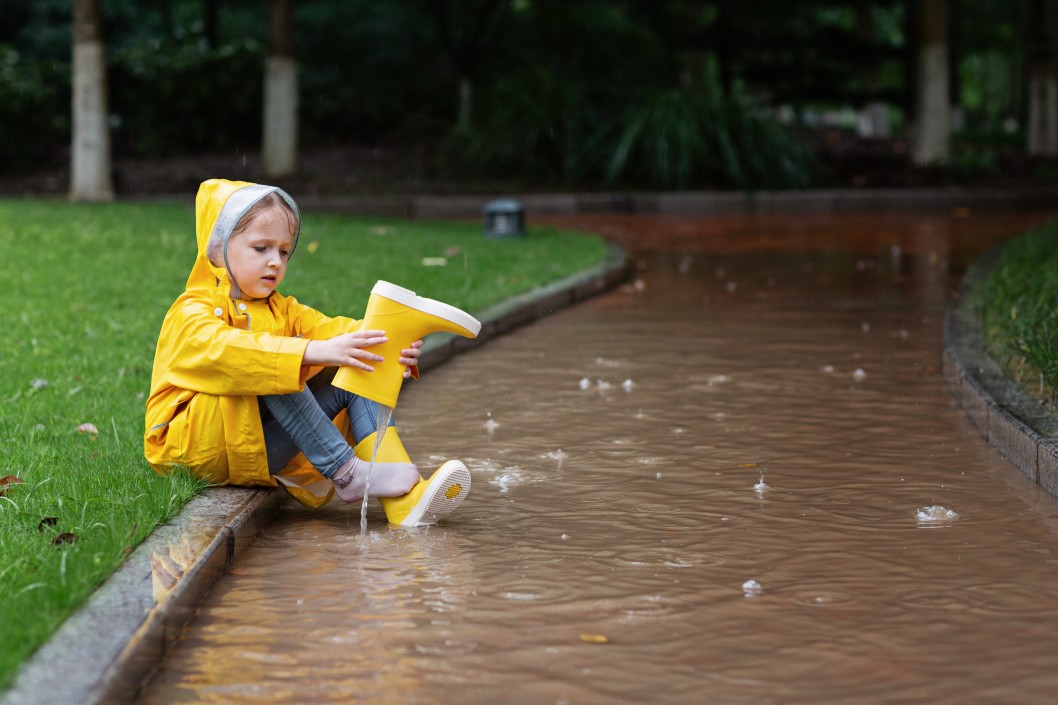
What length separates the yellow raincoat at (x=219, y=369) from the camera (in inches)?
167

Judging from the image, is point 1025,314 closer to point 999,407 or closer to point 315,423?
point 999,407

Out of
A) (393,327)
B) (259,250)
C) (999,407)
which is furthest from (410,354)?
(999,407)

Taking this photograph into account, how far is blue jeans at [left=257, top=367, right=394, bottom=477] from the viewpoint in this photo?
445 cm

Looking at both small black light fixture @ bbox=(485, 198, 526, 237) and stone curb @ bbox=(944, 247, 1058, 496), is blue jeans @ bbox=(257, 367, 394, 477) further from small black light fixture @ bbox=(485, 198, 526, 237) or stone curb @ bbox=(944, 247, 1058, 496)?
small black light fixture @ bbox=(485, 198, 526, 237)

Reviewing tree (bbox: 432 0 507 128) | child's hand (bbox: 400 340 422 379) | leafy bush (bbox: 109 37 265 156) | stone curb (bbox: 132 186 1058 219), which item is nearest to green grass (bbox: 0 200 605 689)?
child's hand (bbox: 400 340 422 379)

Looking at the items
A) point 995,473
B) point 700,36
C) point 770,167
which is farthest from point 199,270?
point 700,36

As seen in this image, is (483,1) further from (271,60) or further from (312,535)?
(312,535)

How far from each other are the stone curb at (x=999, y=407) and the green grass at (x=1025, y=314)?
0.08 metres

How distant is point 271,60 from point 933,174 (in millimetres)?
9665

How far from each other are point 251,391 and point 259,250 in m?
0.47

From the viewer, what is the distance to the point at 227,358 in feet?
13.9

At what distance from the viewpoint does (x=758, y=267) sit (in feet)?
41.3

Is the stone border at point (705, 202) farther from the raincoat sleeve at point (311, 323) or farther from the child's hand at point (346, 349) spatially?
the child's hand at point (346, 349)

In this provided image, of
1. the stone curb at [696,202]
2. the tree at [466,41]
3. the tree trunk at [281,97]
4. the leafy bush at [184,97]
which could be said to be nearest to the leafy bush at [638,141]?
the stone curb at [696,202]
